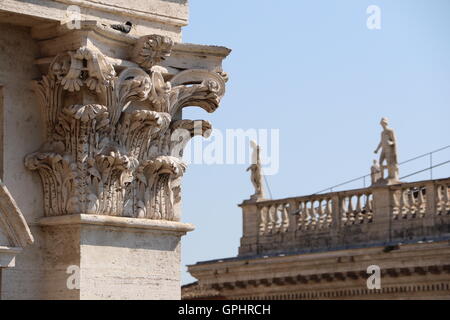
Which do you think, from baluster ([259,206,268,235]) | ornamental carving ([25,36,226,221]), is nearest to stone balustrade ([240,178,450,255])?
baluster ([259,206,268,235])

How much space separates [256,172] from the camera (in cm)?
3409

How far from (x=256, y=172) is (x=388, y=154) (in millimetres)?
4065

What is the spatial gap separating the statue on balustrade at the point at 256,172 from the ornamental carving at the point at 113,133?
24.2 m

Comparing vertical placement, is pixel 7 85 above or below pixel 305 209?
below

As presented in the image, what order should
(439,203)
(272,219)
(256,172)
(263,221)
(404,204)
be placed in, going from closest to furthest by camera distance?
(439,203) < (404,204) < (272,219) < (263,221) < (256,172)

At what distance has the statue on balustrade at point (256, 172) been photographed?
33312 millimetres

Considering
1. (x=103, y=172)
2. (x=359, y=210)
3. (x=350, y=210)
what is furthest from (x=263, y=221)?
(x=103, y=172)

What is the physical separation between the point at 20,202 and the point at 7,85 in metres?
0.63

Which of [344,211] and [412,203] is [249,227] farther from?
[412,203]

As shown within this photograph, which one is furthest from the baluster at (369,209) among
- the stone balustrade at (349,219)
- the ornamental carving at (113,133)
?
the ornamental carving at (113,133)

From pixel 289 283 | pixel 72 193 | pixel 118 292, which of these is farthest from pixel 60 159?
pixel 289 283

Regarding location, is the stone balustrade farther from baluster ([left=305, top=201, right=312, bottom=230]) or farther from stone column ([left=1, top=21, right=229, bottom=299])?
stone column ([left=1, top=21, right=229, bottom=299])

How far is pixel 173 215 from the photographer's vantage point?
9.06 metres

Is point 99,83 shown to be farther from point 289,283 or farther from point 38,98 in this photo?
point 289,283
